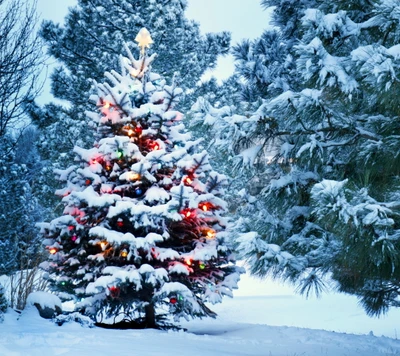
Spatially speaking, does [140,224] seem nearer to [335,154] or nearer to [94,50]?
[335,154]

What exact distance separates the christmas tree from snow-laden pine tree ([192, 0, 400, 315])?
1.00 metres

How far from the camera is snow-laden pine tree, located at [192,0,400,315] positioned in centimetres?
333

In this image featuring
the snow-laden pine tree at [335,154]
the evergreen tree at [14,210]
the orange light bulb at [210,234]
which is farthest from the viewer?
the evergreen tree at [14,210]

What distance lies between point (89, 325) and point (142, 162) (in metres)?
2.40

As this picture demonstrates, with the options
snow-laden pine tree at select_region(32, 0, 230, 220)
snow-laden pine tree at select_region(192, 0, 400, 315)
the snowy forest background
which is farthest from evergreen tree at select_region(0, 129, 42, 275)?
snow-laden pine tree at select_region(192, 0, 400, 315)

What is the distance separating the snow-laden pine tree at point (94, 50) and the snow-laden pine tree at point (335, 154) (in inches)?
376

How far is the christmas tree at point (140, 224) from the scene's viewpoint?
20.1 feet

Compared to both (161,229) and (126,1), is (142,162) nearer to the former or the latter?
(161,229)

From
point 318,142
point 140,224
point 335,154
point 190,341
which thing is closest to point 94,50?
point 140,224

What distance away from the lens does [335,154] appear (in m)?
5.56

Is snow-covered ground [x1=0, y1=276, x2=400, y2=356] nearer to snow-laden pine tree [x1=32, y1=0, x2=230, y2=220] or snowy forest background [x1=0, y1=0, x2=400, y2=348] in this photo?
snowy forest background [x1=0, y1=0, x2=400, y2=348]

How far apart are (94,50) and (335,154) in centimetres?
1300

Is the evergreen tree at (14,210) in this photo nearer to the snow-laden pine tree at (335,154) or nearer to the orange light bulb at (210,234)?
the orange light bulb at (210,234)

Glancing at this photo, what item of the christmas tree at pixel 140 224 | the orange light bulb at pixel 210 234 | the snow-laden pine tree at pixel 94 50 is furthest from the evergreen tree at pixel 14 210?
the orange light bulb at pixel 210 234
